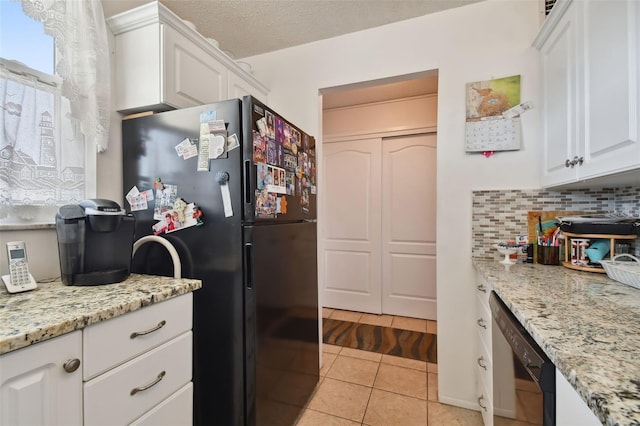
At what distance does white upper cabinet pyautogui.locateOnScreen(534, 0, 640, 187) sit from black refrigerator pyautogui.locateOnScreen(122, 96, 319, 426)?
133cm

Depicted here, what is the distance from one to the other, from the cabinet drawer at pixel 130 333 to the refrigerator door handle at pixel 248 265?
0.25 metres

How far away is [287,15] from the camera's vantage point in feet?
6.06

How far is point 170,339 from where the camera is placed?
3.22 feet

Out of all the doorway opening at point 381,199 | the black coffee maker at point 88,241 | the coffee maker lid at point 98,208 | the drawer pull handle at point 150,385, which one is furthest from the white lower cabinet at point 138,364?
the doorway opening at point 381,199

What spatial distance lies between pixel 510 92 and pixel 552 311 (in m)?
1.39

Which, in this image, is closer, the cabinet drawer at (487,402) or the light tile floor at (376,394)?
the cabinet drawer at (487,402)

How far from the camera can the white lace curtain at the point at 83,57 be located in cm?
115

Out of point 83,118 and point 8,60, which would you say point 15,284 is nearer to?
point 83,118

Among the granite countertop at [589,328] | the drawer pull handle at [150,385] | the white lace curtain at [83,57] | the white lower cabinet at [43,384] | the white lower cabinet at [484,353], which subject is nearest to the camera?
the granite countertop at [589,328]

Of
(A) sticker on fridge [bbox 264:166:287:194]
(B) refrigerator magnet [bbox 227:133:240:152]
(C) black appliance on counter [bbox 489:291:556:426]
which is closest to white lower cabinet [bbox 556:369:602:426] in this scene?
(C) black appliance on counter [bbox 489:291:556:426]

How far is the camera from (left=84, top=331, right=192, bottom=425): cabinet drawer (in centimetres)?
75

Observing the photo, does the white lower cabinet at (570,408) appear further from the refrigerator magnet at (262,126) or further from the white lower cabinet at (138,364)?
the refrigerator magnet at (262,126)

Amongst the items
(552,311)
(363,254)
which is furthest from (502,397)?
(363,254)

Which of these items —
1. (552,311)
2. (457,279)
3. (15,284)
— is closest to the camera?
(552,311)
